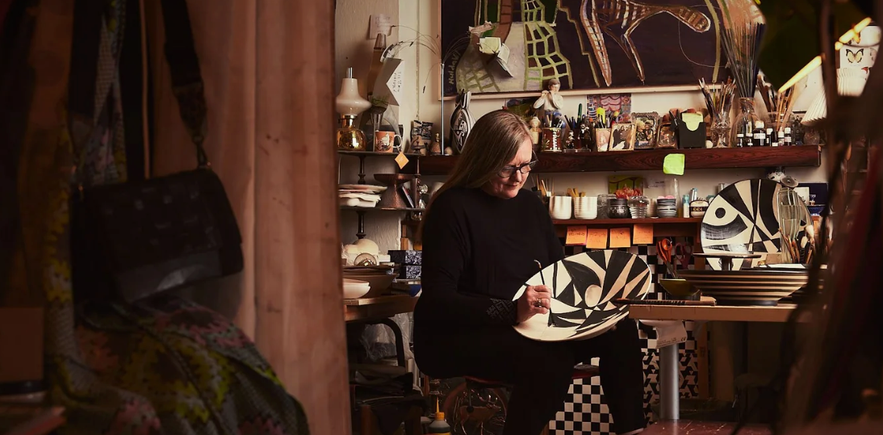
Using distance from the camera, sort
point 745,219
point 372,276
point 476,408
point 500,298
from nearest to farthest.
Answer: point 500,298 < point 372,276 < point 476,408 < point 745,219

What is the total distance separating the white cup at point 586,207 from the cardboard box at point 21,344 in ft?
12.1

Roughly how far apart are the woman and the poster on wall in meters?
1.64

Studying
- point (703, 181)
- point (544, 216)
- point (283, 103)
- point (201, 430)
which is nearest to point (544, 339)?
point (544, 216)

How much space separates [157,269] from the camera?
0.87 metres

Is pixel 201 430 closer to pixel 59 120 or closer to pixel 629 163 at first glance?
pixel 59 120

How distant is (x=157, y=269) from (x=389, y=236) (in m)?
3.72

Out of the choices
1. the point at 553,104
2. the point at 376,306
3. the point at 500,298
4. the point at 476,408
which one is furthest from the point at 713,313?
the point at 553,104

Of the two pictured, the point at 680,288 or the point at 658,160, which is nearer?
the point at 680,288

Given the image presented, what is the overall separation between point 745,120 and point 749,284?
2290 millimetres

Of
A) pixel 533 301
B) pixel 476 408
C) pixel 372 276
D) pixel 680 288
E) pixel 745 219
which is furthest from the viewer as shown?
pixel 745 219

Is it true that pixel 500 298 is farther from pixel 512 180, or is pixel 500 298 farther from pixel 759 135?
pixel 759 135

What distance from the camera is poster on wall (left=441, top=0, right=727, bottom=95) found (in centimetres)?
438

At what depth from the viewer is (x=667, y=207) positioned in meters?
4.24

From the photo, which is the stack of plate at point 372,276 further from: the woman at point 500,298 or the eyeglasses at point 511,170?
the eyeglasses at point 511,170
